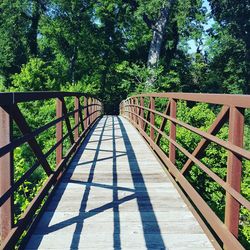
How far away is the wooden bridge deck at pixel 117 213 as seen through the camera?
3.74 meters

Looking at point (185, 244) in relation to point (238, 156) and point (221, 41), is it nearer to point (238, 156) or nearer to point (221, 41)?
point (238, 156)

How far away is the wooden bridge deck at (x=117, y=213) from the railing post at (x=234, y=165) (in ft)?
1.65

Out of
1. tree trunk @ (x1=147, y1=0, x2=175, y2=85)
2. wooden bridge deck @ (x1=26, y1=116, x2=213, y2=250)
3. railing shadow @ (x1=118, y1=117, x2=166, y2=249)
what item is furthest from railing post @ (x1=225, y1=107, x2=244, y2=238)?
tree trunk @ (x1=147, y1=0, x2=175, y2=85)

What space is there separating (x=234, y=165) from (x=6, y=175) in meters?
1.72

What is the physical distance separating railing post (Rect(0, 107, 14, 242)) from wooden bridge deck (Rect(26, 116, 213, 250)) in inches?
12.4

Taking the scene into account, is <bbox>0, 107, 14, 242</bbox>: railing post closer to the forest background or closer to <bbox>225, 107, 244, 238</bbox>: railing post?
<bbox>225, 107, 244, 238</bbox>: railing post

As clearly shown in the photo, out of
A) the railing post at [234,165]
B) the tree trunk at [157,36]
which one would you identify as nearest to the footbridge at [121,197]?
the railing post at [234,165]

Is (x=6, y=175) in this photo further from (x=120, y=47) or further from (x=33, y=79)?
(x=120, y=47)

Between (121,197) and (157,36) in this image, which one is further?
(157,36)

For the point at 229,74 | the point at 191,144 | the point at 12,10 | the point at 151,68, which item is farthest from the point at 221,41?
the point at 191,144

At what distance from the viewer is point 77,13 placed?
4203cm

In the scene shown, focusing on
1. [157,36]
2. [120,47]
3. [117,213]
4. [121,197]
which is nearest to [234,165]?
[117,213]

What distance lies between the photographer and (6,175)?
340 centimetres

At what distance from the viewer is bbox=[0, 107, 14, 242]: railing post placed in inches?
132
